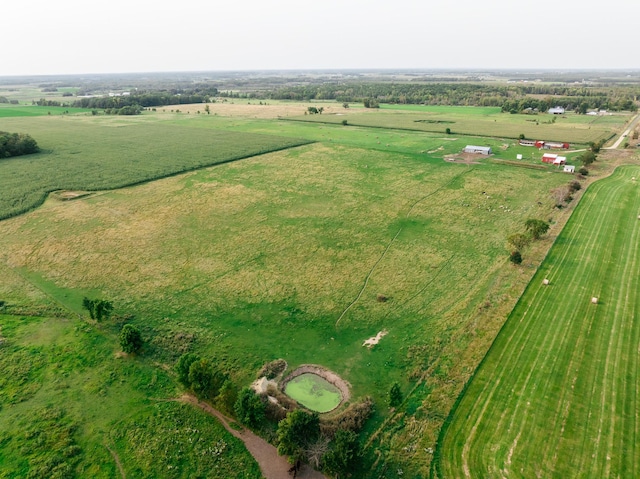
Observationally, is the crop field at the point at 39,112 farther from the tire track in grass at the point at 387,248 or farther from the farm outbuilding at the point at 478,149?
the tire track in grass at the point at 387,248

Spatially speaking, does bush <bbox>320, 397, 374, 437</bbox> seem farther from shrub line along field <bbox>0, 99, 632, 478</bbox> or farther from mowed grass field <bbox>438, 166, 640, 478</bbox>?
mowed grass field <bbox>438, 166, 640, 478</bbox>

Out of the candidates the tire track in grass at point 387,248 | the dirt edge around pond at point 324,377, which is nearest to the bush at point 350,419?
the dirt edge around pond at point 324,377

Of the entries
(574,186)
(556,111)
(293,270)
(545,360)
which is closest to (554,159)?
(574,186)

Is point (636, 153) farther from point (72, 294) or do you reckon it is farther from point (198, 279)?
point (72, 294)

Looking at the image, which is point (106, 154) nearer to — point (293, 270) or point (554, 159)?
point (293, 270)

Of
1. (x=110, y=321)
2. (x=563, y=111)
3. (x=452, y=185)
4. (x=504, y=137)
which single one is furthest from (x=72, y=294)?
(x=563, y=111)

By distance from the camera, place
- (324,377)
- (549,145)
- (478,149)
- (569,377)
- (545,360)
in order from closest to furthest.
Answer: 1. (569,377)
2. (324,377)
3. (545,360)
4. (478,149)
5. (549,145)
